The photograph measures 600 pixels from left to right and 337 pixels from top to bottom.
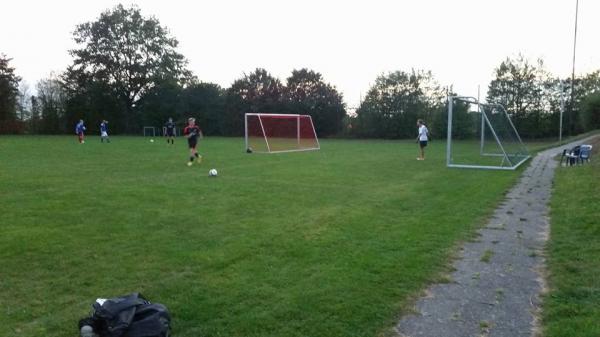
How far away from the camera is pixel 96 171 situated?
14.4m

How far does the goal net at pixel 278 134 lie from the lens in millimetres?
27078

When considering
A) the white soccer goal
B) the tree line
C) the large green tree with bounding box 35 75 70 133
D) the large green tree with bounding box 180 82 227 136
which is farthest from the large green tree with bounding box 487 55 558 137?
the large green tree with bounding box 35 75 70 133

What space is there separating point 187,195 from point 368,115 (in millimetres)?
40919

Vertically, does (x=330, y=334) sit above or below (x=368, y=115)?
below

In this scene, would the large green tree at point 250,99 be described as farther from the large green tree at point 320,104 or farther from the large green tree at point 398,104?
the large green tree at point 398,104

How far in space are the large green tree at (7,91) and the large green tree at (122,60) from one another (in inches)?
246

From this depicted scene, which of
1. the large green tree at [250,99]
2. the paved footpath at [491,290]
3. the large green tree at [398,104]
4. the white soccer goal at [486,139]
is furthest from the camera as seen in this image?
the large green tree at [250,99]

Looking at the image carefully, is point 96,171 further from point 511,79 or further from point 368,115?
point 511,79

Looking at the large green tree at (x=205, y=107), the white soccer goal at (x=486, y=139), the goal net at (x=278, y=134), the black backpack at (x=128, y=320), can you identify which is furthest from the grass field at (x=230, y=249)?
the large green tree at (x=205, y=107)

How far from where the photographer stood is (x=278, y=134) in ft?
94.0

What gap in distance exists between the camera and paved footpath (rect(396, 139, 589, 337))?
3.99 m

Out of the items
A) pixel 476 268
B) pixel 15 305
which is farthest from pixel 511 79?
pixel 15 305

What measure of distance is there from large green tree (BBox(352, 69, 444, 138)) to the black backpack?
4690 cm

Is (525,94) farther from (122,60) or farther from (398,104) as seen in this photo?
(122,60)
